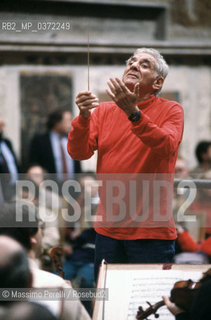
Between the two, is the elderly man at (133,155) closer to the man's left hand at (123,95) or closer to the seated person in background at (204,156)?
the man's left hand at (123,95)

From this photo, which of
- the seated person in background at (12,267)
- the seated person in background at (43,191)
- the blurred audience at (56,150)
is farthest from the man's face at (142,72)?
the blurred audience at (56,150)

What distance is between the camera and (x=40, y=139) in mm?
6090

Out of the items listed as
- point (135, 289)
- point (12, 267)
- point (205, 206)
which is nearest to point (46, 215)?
point (205, 206)

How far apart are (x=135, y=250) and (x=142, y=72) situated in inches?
32.2

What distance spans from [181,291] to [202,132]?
645 cm

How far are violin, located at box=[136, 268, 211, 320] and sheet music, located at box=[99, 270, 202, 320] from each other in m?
0.01

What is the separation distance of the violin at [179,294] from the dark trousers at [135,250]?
347mm

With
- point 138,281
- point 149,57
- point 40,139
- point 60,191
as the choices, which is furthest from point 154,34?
point 138,281

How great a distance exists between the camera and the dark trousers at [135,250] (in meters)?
2.44

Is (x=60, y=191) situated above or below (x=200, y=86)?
below

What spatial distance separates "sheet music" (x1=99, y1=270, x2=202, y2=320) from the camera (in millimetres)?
2084

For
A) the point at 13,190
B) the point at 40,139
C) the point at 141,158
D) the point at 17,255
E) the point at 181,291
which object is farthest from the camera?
the point at 40,139

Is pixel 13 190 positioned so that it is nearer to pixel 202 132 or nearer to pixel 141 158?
pixel 141 158

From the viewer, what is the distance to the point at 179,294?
2.04 metres
